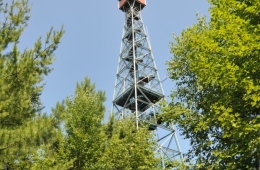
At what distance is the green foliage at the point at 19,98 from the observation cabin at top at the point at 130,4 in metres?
28.8

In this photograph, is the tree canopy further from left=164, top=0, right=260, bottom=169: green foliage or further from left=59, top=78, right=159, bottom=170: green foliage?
left=164, top=0, right=260, bottom=169: green foliage

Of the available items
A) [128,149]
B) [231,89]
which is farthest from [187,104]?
[128,149]

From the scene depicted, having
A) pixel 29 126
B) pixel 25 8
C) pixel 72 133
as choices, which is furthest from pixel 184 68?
pixel 29 126

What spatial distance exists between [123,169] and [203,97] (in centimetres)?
661

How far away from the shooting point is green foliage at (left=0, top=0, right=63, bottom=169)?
9406mm

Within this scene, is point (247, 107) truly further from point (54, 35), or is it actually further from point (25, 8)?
point (25, 8)

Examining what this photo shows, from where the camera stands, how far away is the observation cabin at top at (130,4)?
4103cm

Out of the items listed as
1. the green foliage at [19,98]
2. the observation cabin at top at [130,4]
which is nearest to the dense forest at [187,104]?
the green foliage at [19,98]

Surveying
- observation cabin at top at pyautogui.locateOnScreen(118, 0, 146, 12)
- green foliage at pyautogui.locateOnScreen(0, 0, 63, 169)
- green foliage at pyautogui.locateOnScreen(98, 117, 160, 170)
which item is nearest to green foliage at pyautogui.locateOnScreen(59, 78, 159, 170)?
green foliage at pyautogui.locateOnScreen(98, 117, 160, 170)

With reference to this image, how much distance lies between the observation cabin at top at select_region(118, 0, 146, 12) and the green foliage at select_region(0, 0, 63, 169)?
2883cm

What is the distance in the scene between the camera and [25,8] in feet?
43.1

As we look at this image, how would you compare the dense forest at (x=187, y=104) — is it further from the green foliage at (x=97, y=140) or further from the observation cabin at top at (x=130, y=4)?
the observation cabin at top at (x=130, y=4)

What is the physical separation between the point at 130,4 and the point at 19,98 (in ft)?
105

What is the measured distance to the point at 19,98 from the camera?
36.7ft
